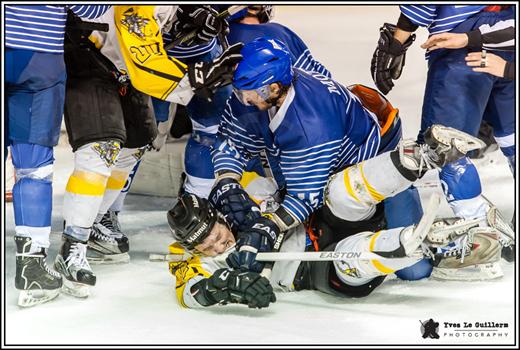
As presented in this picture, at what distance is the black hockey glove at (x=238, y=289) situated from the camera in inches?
111

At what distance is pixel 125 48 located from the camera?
3.09m

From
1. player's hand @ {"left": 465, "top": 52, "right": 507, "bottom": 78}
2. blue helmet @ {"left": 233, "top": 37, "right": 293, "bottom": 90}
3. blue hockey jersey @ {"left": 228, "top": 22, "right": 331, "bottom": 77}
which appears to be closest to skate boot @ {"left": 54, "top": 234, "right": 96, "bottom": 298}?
blue helmet @ {"left": 233, "top": 37, "right": 293, "bottom": 90}

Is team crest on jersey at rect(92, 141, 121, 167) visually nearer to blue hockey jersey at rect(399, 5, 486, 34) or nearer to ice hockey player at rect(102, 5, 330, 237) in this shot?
ice hockey player at rect(102, 5, 330, 237)

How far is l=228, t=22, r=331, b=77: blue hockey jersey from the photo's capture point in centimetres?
343

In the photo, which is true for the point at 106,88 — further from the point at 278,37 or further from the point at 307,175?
the point at 307,175

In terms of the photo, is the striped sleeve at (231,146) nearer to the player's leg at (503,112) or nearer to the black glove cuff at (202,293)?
the black glove cuff at (202,293)

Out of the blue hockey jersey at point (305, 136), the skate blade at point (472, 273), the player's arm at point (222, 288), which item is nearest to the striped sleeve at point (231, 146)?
the blue hockey jersey at point (305, 136)

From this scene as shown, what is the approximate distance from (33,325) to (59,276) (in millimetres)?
239

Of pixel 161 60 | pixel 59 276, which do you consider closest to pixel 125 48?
pixel 161 60

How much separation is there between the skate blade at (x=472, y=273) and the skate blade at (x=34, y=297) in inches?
44.9

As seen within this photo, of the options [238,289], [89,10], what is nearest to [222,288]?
[238,289]

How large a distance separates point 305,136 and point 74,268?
797mm

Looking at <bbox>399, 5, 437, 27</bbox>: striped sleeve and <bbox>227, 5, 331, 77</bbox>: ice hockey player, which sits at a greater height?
<bbox>399, 5, 437, 27</bbox>: striped sleeve

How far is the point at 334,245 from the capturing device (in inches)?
120
